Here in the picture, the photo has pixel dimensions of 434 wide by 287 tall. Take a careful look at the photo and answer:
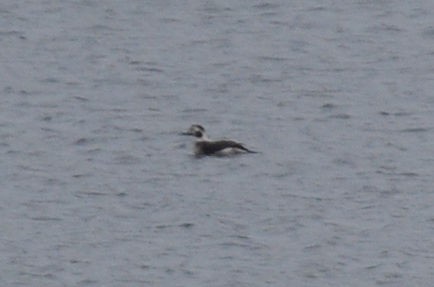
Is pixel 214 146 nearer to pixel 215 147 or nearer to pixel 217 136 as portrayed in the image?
pixel 215 147

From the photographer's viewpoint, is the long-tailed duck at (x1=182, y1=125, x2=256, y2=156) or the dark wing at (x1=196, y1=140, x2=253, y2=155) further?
the dark wing at (x1=196, y1=140, x2=253, y2=155)

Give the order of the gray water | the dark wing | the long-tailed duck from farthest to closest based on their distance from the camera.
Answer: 1. the dark wing
2. the long-tailed duck
3. the gray water

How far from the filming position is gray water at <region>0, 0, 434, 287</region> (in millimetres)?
21375

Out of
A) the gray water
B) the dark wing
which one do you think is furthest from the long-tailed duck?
the gray water

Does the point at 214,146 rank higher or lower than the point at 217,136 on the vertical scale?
higher

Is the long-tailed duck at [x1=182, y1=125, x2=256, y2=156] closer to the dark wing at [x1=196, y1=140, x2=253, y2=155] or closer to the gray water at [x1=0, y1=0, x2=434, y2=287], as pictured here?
the dark wing at [x1=196, y1=140, x2=253, y2=155]

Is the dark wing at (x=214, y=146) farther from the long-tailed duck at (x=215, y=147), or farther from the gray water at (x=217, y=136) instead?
the gray water at (x=217, y=136)

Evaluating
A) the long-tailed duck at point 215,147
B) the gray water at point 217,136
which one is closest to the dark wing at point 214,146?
the long-tailed duck at point 215,147

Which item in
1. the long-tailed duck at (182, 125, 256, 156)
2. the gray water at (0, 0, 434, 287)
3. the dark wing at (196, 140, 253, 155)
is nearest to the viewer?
the gray water at (0, 0, 434, 287)

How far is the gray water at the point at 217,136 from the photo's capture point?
21.4 m

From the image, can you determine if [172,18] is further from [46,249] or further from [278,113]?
[46,249]

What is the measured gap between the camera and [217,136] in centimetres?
2734

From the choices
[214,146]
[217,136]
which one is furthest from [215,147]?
[217,136]

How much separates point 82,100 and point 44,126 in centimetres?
145
